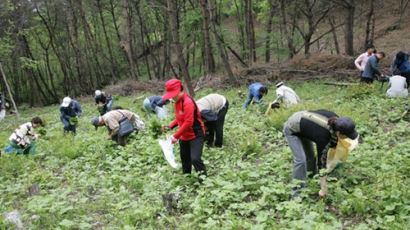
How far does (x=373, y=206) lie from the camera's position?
520 cm

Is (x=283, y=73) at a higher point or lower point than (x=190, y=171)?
lower

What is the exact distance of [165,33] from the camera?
91.1 ft

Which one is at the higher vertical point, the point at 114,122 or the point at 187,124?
the point at 187,124

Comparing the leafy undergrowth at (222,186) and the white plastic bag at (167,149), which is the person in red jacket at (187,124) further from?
the leafy undergrowth at (222,186)

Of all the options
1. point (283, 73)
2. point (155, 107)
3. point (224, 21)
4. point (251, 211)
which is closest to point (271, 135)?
point (251, 211)

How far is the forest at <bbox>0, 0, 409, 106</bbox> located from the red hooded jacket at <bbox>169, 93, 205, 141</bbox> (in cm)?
1269

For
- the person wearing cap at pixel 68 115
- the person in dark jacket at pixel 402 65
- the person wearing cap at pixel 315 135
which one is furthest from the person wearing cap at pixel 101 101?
the person in dark jacket at pixel 402 65

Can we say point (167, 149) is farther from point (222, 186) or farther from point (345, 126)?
point (345, 126)

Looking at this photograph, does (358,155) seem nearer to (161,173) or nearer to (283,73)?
(161,173)

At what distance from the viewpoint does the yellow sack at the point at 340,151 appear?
5.18m

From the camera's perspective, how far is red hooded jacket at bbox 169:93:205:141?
621 centimetres

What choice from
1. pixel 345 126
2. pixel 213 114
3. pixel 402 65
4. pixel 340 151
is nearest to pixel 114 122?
pixel 213 114

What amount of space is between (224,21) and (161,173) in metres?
34.7

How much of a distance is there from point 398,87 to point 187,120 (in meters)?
→ 7.04
